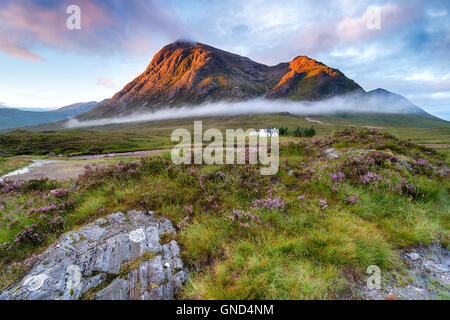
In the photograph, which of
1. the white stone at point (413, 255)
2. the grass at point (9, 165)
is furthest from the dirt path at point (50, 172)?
the white stone at point (413, 255)

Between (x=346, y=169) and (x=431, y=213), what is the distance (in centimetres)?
219

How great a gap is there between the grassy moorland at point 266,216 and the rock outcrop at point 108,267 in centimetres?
35

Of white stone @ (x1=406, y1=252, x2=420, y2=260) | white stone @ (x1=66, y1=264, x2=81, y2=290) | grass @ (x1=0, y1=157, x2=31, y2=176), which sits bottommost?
grass @ (x1=0, y1=157, x2=31, y2=176)

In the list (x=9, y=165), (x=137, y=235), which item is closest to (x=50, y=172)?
(x=9, y=165)

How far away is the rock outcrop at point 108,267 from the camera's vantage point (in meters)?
2.80

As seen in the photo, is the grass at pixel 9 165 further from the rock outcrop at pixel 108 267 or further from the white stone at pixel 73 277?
the white stone at pixel 73 277

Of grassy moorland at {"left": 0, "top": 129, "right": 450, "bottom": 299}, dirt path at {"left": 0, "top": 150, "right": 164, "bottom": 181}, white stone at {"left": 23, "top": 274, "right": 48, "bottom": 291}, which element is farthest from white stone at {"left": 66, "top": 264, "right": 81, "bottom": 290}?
dirt path at {"left": 0, "top": 150, "right": 164, "bottom": 181}

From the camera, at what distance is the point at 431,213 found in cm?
459

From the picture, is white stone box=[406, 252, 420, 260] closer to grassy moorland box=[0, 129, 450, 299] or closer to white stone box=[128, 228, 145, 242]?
grassy moorland box=[0, 129, 450, 299]

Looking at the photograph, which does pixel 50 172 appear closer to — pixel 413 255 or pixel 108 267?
pixel 108 267

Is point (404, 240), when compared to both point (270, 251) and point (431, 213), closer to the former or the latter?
point (431, 213)

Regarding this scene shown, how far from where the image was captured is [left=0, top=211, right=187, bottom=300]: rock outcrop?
2.80 meters

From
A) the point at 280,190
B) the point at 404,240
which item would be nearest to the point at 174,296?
the point at 280,190

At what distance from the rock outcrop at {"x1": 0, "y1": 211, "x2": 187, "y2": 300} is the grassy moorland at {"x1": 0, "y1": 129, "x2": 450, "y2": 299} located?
13.6 inches
